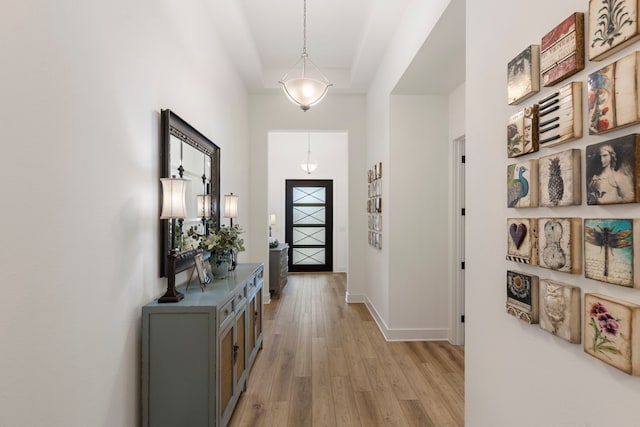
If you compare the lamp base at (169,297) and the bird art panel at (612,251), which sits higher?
the bird art panel at (612,251)

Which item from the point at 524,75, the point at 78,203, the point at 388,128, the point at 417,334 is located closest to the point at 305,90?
the point at 388,128

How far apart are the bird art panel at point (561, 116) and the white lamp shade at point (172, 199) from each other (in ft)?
5.88

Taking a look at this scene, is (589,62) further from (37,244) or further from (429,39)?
(37,244)

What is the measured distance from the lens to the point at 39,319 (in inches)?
46.7

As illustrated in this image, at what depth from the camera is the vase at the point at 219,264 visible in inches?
106

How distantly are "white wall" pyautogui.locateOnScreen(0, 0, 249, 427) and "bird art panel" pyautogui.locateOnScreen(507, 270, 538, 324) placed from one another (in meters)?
1.84

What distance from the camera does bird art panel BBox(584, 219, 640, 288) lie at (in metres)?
0.92

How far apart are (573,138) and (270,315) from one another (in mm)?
4251

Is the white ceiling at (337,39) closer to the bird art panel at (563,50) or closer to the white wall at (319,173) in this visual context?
the bird art panel at (563,50)

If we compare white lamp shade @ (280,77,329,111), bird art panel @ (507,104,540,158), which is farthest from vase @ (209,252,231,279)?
bird art panel @ (507,104,540,158)

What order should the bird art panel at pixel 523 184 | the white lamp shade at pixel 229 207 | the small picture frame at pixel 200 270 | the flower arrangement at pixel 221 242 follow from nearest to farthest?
the bird art panel at pixel 523 184
the small picture frame at pixel 200 270
the flower arrangement at pixel 221 242
the white lamp shade at pixel 229 207

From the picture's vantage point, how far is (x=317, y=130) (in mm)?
5320

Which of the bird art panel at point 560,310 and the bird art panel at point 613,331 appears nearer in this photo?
the bird art panel at point 613,331

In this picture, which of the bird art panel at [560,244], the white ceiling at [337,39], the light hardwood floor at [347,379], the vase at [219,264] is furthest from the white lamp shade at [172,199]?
the white ceiling at [337,39]
